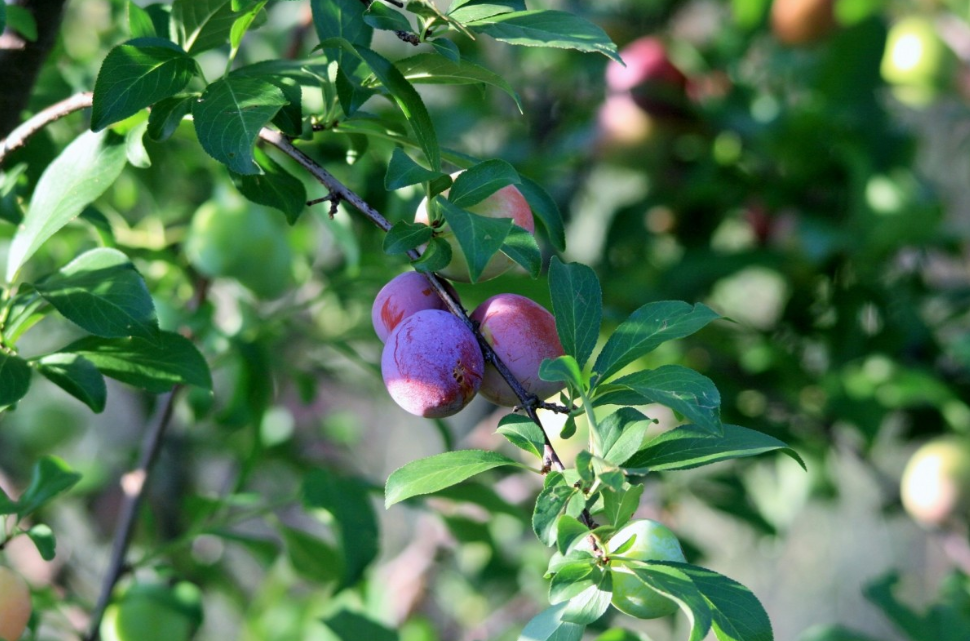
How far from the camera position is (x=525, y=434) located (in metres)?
0.32

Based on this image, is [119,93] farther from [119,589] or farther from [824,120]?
[824,120]

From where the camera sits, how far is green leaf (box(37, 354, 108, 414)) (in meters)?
0.38

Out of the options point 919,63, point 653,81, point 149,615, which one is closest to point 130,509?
point 149,615

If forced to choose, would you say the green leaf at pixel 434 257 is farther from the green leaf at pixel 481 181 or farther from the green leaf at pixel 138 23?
the green leaf at pixel 138 23

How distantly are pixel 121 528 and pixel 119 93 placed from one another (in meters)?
0.36

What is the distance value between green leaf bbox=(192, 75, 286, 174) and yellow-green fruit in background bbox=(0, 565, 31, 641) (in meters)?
0.21

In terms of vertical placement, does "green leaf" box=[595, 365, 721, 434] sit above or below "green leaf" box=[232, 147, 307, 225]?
below

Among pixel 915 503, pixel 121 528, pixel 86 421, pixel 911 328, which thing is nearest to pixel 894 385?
pixel 911 328

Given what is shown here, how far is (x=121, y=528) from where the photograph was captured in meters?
0.60

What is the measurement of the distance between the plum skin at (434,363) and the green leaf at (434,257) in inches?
0.8

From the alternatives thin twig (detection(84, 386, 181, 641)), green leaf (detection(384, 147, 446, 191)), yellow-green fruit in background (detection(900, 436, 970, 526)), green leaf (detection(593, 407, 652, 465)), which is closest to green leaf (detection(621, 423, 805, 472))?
green leaf (detection(593, 407, 652, 465))

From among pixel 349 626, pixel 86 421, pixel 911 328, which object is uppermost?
pixel 349 626

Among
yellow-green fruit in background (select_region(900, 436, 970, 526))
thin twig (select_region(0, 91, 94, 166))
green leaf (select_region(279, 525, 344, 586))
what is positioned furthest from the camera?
yellow-green fruit in background (select_region(900, 436, 970, 526))

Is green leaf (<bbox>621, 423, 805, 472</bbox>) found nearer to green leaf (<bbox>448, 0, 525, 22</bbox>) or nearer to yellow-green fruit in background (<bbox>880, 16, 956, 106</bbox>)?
green leaf (<bbox>448, 0, 525, 22</bbox>)
